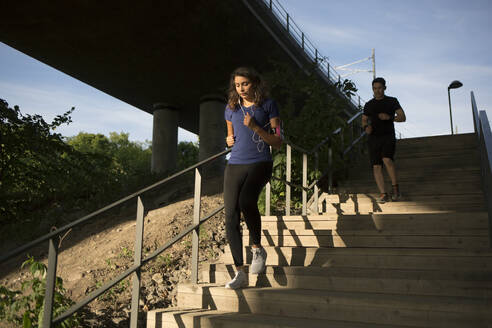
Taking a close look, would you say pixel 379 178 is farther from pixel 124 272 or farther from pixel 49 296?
pixel 49 296

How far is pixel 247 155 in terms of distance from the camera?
3.23 m

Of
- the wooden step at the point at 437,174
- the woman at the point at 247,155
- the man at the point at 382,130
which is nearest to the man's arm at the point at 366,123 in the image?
the man at the point at 382,130

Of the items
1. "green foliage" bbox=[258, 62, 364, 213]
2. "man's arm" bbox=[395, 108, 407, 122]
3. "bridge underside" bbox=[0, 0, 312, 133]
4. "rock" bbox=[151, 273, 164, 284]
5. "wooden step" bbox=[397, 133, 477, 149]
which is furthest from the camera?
"bridge underside" bbox=[0, 0, 312, 133]

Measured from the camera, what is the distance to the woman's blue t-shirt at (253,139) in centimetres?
323

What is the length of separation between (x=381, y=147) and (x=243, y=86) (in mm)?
3168

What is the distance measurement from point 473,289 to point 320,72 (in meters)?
17.0

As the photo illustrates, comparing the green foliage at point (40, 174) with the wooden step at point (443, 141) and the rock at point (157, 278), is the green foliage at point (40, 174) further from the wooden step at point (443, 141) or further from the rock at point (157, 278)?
the wooden step at point (443, 141)

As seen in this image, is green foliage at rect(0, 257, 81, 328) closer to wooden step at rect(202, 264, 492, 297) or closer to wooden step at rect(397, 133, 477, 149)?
wooden step at rect(202, 264, 492, 297)

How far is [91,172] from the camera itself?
910 centimetres

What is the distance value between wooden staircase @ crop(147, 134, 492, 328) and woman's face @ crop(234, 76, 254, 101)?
60.2 inches

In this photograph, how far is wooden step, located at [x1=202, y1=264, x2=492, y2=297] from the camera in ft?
9.75

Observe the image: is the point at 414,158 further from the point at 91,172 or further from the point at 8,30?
the point at 8,30

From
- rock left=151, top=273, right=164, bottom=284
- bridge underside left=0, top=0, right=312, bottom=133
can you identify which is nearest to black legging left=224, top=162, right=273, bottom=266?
rock left=151, top=273, right=164, bottom=284

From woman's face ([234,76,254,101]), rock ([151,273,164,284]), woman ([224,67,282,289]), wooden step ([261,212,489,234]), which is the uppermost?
woman's face ([234,76,254,101])
